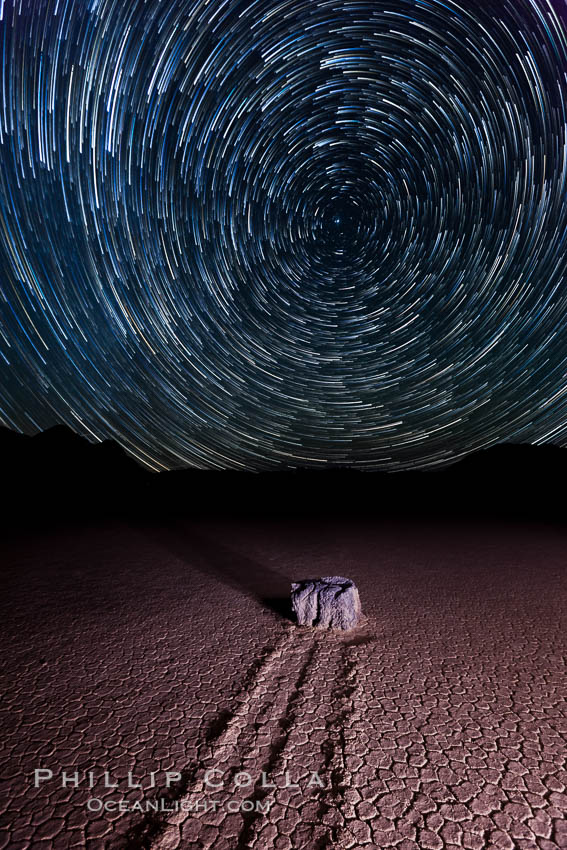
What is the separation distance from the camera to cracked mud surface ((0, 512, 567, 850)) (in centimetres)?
371

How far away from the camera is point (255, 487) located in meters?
41.2

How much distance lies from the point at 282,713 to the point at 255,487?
36.2m

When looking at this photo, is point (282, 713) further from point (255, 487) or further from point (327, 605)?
point (255, 487)

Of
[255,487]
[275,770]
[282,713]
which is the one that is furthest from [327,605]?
[255,487]

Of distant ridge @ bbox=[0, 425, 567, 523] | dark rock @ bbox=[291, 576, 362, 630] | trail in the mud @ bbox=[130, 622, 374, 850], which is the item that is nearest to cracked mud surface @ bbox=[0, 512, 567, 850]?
trail in the mud @ bbox=[130, 622, 374, 850]

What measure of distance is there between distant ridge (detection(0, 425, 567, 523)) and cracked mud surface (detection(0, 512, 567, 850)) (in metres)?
13.0

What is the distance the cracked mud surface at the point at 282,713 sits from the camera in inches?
146

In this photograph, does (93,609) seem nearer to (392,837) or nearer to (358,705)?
(358,705)

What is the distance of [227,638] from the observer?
23.8 feet

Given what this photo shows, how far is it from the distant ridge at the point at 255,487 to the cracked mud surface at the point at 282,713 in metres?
13.0

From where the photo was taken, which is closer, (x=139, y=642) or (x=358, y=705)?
(x=358, y=705)

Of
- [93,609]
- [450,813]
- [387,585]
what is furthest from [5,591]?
[450,813]

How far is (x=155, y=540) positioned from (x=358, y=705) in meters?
11.3

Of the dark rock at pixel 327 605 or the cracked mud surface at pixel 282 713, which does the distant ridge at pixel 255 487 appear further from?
the dark rock at pixel 327 605
